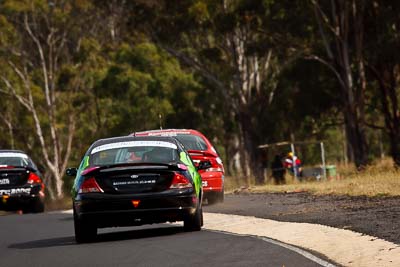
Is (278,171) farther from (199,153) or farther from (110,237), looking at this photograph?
(110,237)

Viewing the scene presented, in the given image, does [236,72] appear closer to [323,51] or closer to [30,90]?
[323,51]

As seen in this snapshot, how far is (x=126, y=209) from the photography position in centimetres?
1301

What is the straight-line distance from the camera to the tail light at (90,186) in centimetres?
1302

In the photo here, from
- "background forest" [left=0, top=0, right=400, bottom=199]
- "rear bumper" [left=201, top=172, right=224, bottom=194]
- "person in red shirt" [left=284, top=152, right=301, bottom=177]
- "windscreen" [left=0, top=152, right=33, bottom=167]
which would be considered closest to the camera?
"rear bumper" [left=201, top=172, right=224, bottom=194]

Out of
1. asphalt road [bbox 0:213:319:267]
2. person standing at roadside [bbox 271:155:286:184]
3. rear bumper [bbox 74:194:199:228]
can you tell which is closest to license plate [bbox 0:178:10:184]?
asphalt road [bbox 0:213:319:267]

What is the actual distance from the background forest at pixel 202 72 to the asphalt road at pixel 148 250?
22.6 meters

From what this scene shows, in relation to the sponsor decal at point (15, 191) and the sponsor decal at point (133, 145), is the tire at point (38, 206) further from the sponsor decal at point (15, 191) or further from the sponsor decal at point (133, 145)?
the sponsor decal at point (133, 145)

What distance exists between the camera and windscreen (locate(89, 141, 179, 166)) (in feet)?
44.7

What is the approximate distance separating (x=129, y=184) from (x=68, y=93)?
46.6 metres

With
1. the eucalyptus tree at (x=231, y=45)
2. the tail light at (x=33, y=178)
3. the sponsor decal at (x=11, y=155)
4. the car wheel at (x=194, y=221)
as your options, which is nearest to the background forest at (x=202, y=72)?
the eucalyptus tree at (x=231, y=45)

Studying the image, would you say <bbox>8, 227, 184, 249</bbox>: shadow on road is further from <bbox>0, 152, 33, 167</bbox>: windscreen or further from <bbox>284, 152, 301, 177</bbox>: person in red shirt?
<bbox>284, 152, 301, 177</bbox>: person in red shirt

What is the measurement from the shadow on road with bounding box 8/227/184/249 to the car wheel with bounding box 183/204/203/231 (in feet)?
0.78

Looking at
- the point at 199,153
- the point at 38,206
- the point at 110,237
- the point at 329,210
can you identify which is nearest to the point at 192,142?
the point at 199,153

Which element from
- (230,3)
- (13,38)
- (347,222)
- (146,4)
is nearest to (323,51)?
(230,3)
